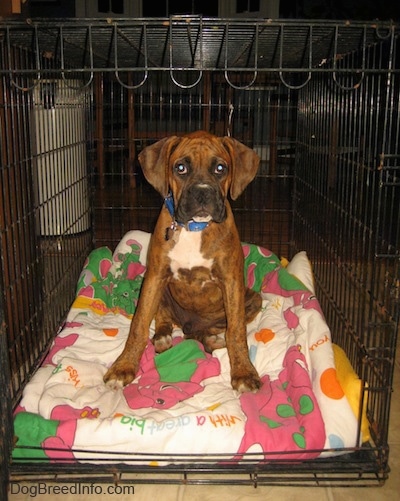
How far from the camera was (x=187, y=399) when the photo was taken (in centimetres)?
241

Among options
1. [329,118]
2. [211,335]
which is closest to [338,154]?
[329,118]

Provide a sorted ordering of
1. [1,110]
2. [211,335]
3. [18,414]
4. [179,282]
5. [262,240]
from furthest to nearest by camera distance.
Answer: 1. [262,240]
2. [211,335]
3. [179,282]
4. [1,110]
5. [18,414]

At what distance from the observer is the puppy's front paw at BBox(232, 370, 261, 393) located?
246 cm

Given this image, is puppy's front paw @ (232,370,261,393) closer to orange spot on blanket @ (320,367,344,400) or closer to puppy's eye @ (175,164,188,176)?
orange spot on blanket @ (320,367,344,400)

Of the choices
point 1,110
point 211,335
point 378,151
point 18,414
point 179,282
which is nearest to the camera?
point 378,151

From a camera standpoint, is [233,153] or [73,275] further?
[73,275]

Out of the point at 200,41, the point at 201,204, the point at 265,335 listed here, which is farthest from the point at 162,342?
the point at 200,41

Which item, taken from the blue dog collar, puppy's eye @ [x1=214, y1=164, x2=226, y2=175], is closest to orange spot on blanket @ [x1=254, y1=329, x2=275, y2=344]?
the blue dog collar

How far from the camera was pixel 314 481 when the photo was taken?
80.3 inches

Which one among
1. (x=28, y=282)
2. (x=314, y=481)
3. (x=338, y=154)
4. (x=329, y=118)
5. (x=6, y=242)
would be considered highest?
(x=329, y=118)

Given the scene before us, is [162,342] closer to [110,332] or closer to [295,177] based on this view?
[110,332]

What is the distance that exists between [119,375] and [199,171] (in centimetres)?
101

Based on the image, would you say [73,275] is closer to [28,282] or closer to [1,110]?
[28,282]

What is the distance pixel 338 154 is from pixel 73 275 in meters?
1.91
